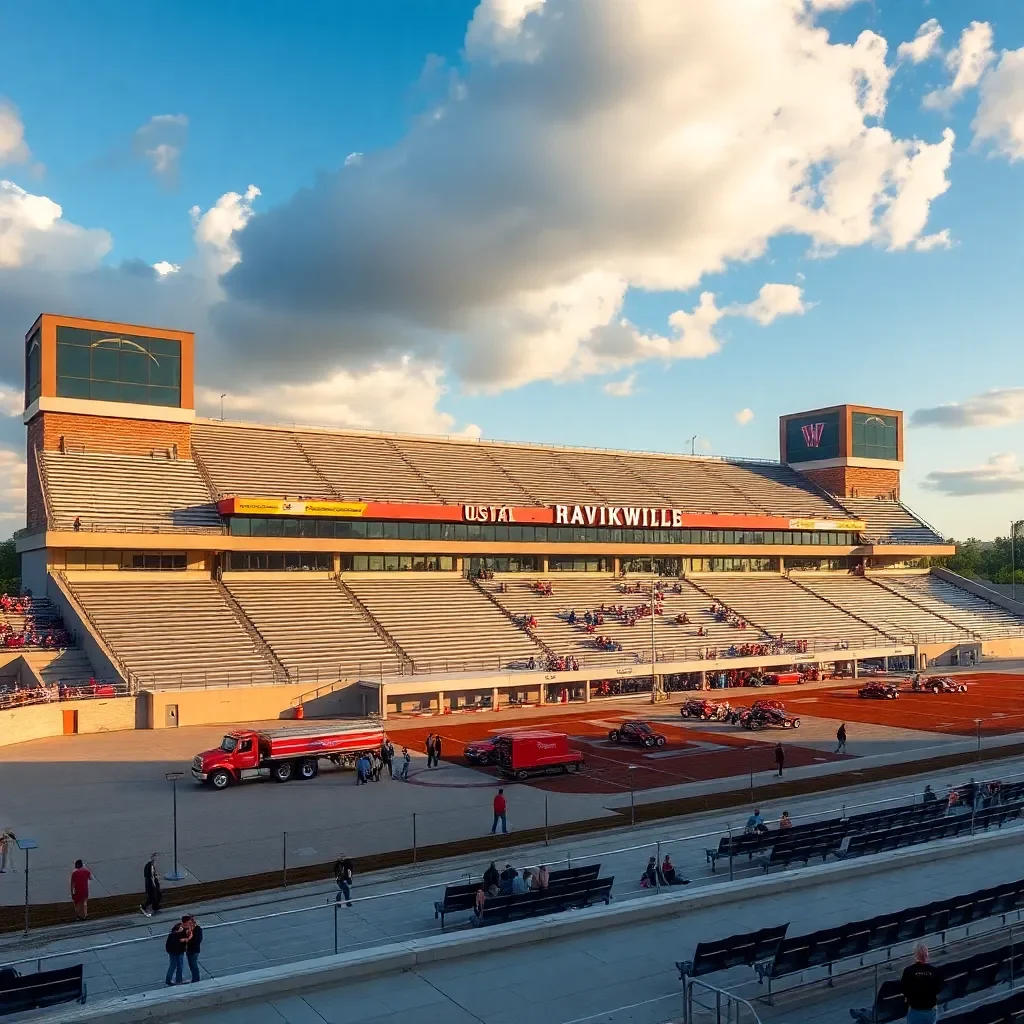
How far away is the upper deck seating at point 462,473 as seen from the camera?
73250 millimetres

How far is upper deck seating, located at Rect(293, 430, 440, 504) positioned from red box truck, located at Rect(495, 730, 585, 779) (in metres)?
32.6

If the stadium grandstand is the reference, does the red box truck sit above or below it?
below

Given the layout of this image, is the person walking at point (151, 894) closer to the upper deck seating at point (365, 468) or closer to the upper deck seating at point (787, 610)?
the upper deck seating at point (365, 468)

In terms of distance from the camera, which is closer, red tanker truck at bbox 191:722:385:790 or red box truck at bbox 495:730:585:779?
red tanker truck at bbox 191:722:385:790

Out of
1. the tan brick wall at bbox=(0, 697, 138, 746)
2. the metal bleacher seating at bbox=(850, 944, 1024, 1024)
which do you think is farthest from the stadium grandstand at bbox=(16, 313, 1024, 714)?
the metal bleacher seating at bbox=(850, 944, 1024, 1024)

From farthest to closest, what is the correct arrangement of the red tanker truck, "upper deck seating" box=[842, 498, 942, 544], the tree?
the tree, "upper deck seating" box=[842, 498, 942, 544], the red tanker truck

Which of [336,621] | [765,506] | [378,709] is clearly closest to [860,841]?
[378,709]

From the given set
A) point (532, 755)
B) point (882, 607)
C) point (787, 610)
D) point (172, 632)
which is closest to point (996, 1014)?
point (532, 755)

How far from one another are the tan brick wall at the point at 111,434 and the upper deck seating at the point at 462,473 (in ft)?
61.5

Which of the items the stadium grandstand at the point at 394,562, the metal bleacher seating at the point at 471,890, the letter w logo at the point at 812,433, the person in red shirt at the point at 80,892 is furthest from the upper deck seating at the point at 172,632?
the letter w logo at the point at 812,433

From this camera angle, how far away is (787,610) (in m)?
75.8

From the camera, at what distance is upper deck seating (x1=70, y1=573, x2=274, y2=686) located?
48.4 meters

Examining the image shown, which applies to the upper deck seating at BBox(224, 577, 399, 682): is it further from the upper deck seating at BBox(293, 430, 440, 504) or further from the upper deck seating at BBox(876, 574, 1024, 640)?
the upper deck seating at BBox(876, 574, 1024, 640)

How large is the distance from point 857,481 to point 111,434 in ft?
240
